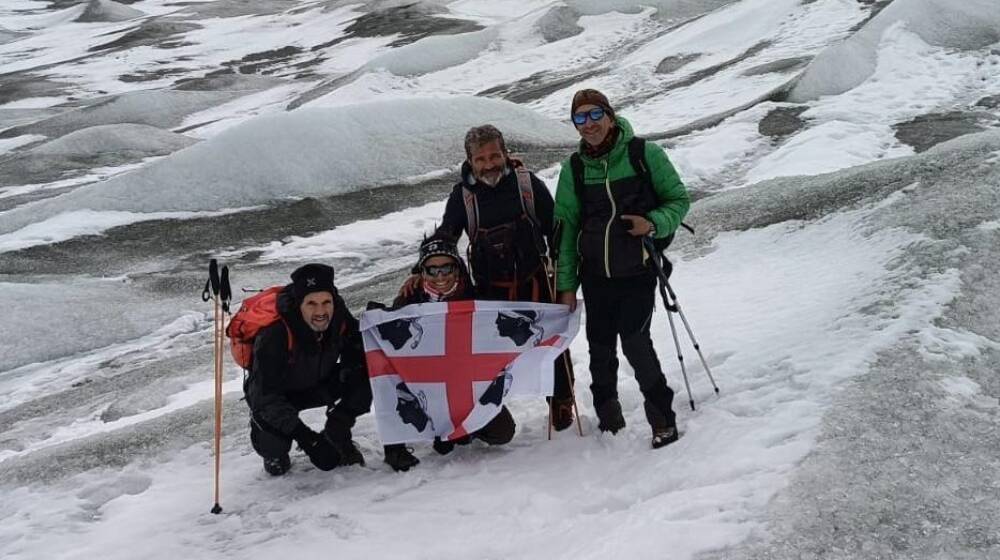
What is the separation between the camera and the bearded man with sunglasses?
16.9ft

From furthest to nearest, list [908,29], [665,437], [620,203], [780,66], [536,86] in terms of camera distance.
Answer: [536,86] < [780,66] < [908,29] < [665,437] < [620,203]

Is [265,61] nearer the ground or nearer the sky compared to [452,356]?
nearer the sky

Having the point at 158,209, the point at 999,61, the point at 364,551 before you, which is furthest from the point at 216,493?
the point at 999,61

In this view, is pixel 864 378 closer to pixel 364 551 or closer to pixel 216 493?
pixel 364 551

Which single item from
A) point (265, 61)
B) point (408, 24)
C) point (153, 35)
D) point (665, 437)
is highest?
point (153, 35)

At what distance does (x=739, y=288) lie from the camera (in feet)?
25.9

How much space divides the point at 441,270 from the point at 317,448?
1.50m

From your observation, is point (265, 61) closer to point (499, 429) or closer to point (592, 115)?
point (499, 429)

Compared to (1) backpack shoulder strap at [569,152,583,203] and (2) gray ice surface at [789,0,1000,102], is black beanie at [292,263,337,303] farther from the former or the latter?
(2) gray ice surface at [789,0,1000,102]

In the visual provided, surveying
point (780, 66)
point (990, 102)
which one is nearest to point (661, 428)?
point (990, 102)

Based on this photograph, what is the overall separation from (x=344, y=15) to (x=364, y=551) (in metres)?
54.9

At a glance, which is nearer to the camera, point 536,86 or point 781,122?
point 781,122

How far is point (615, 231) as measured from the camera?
181 inches

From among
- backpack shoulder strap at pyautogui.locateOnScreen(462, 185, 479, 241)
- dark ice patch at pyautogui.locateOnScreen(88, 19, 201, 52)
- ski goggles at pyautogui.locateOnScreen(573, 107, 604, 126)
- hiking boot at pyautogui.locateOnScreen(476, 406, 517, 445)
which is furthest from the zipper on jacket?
dark ice patch at pyautogui.locateOnScreen(88, 19, 201, 52)
